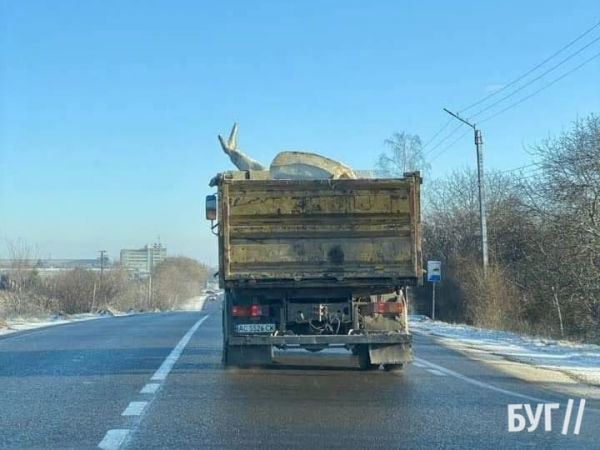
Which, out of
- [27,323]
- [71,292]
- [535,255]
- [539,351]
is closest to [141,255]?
[71,292]

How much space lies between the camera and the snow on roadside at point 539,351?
13.7 m

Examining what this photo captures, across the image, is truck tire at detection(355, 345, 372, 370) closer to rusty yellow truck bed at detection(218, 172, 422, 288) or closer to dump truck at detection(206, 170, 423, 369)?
dump truck at detection(206, 170, 423, 369)

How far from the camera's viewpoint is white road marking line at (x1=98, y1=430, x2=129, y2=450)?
7.16m

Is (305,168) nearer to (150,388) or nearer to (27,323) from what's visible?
(150,388)

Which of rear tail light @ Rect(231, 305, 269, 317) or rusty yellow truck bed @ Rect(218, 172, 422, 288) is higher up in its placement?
rusty yellow truck bed @ Rect(218, 172, 422, 288)

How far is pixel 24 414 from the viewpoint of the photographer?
352 inches

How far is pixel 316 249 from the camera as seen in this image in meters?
11.4

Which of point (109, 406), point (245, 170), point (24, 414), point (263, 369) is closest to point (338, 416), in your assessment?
point (109, 406)

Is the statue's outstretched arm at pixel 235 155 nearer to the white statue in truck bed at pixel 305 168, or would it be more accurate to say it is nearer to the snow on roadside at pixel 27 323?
the white statue in truck bed at pixel 305 168

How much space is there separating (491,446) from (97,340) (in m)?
14.6

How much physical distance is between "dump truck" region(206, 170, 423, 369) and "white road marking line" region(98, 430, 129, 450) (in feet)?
12.2

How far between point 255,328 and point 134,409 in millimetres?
2773

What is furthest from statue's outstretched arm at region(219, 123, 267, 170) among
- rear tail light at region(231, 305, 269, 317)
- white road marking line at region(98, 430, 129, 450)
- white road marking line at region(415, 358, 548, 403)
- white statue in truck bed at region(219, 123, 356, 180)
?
white road marking line at region(98, 430, 129, 450)

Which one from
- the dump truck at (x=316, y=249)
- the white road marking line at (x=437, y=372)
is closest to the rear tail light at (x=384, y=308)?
the dump truck at (x=316, y=249)
